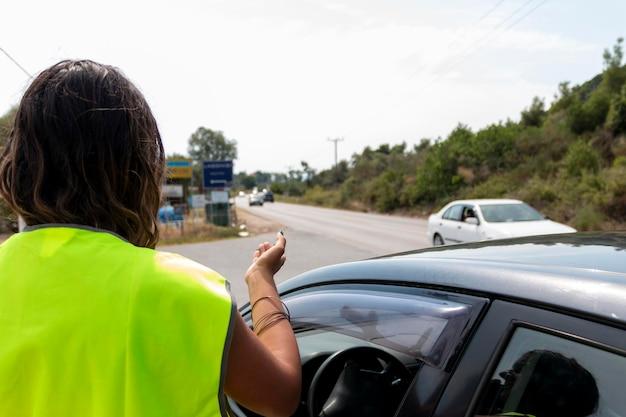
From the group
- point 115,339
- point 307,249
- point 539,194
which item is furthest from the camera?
point 539,194

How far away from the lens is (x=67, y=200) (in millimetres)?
1126

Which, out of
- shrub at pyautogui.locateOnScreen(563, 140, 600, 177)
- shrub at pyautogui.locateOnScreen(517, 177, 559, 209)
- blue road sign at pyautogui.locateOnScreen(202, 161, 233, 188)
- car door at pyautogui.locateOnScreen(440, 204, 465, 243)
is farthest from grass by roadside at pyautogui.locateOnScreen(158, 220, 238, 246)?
shrub at pyautogui.locateOnScreen(563, 140, 600, 177)

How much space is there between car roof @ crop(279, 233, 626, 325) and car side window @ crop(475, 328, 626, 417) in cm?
9

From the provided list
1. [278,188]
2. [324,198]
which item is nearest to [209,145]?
[278,188]

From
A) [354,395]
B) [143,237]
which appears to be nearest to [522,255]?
[354,395]

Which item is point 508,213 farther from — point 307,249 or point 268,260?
point 268,260

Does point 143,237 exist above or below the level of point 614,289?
above

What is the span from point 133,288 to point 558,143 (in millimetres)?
32050

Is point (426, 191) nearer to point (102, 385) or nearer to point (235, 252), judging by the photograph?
point (235, 252)

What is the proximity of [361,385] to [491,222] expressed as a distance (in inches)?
367

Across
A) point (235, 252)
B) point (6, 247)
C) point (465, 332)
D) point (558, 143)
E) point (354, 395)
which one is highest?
point (558, 143)

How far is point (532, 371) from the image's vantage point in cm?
123

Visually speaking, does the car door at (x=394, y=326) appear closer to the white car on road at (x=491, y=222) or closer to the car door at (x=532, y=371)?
the car door at (x=532, y=371)

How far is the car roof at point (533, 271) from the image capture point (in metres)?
1.14
